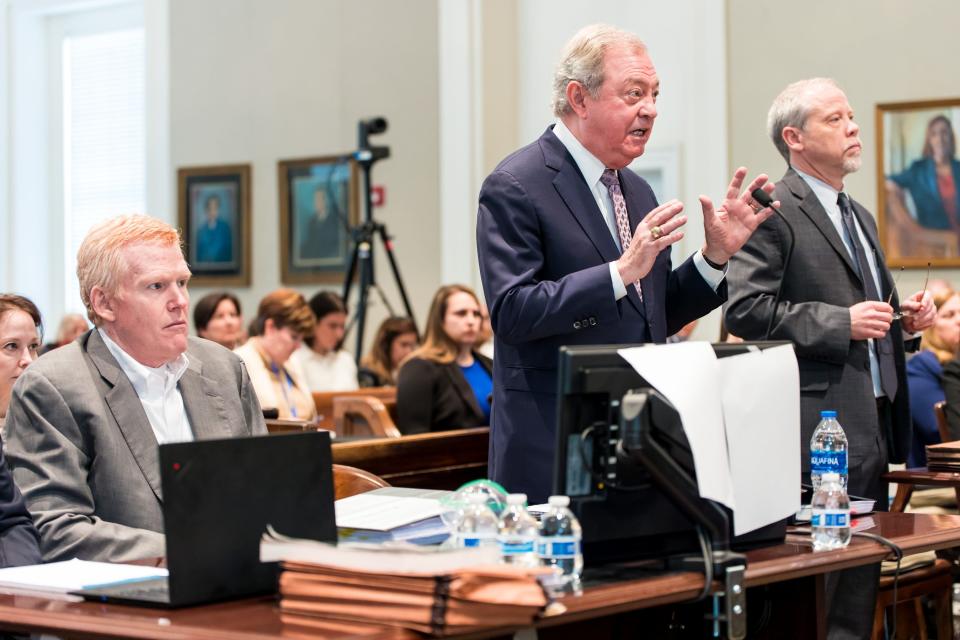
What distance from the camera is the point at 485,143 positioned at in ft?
28.2

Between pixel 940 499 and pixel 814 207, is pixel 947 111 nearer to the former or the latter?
pixel 940 499

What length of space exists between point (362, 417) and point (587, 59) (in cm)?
350

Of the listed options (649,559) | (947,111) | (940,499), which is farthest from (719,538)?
(947,111)

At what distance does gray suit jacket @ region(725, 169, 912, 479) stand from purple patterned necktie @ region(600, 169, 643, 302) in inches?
29.0

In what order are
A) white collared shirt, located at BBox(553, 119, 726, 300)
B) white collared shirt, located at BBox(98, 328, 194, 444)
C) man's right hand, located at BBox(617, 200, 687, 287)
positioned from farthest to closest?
1. white collared shirt, located at BBox(553, 119, 726, 300)
2. white collared shirt, located at BBox(98, 328, 194, 444)
3. man's right hand, located at BBox(617, 200, 687, 287)

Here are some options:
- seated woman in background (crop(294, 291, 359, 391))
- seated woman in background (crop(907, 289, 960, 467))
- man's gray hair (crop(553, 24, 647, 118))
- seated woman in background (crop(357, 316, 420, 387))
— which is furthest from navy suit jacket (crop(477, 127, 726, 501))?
seated woman in background (crop(294, 291, 359, 391))

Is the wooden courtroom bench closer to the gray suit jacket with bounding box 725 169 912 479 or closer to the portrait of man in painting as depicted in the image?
the gray suit jacket with bounding box 725 169 912 479

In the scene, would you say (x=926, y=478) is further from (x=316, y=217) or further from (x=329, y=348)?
(x=316, y=217)

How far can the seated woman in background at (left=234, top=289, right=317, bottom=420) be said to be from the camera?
621 cm

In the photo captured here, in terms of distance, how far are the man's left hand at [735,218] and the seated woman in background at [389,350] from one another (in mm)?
5117

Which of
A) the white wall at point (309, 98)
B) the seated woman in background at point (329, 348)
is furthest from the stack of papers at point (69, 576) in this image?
the white wall at point (309, 98)

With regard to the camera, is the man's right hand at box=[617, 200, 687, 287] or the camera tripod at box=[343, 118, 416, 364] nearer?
the man's right hand at box=[617, 200, 687, 287]

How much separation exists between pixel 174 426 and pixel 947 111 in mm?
5801

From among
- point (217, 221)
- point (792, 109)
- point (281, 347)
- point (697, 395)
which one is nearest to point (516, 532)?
point (697, 395)
